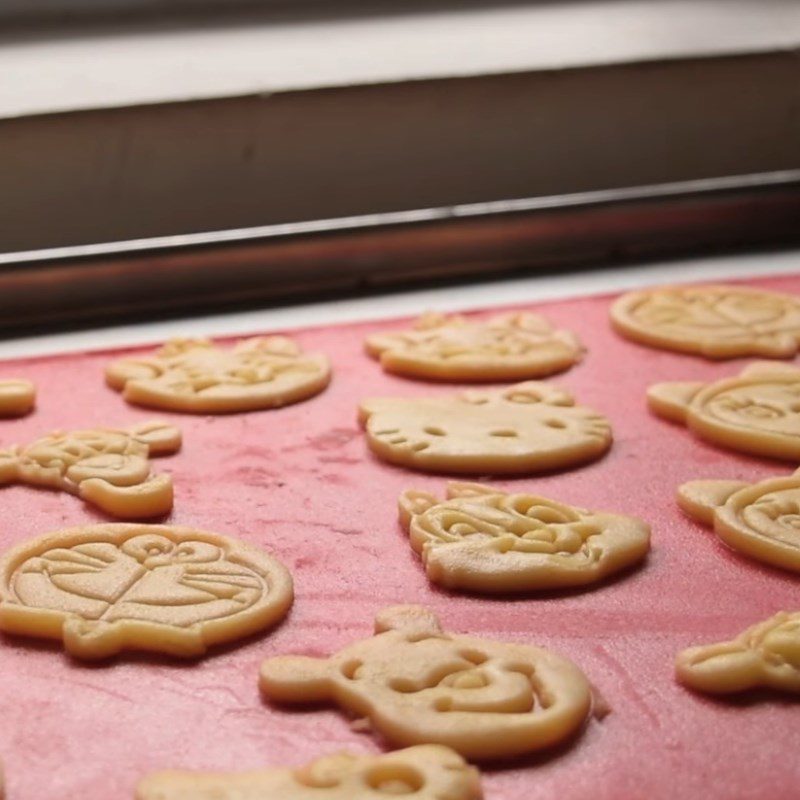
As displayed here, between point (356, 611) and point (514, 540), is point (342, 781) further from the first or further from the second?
point (514, 540)

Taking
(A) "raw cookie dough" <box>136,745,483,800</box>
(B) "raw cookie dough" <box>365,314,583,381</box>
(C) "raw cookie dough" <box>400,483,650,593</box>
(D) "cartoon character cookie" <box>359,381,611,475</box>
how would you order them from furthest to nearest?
(B) "raw cookie dough" <box>365,314,583,381</box> → (D) "cartoon character cookie" <box>359,381,611,475</box> → (C) "raw cookie dough" <box>400,483,650,593</box> → (A) "raw cookie dough" <box>136,745,483,800</box>

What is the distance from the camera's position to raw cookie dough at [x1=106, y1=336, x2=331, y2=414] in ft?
6.27

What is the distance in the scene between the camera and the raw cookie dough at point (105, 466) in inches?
63.7

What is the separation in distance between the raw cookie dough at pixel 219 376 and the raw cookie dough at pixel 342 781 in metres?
0.81

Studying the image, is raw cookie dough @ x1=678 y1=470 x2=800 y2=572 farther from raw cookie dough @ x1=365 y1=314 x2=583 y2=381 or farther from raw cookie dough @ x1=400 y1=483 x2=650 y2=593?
raw cookie dough @ x1=365 y1=314 x2=583 y2=381

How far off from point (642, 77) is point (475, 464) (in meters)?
1.20

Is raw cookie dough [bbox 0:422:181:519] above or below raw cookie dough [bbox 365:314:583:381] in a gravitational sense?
below

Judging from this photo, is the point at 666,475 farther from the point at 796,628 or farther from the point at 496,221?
the point at 496,221

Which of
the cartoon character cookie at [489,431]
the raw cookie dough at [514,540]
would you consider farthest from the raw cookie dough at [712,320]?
the raw cookie dough at [514,540]

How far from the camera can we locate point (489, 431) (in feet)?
5.87

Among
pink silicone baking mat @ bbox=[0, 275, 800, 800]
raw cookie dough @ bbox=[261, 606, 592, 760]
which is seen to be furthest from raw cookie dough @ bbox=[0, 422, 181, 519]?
raw cookie dough @ bbox=[261, 606, 592, 760]

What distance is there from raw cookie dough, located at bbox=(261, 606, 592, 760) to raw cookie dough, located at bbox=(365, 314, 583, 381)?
2.30 ft

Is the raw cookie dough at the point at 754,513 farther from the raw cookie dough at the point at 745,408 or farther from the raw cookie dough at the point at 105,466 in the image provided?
the raw cookie dough at the point at 105,466

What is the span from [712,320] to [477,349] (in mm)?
374
